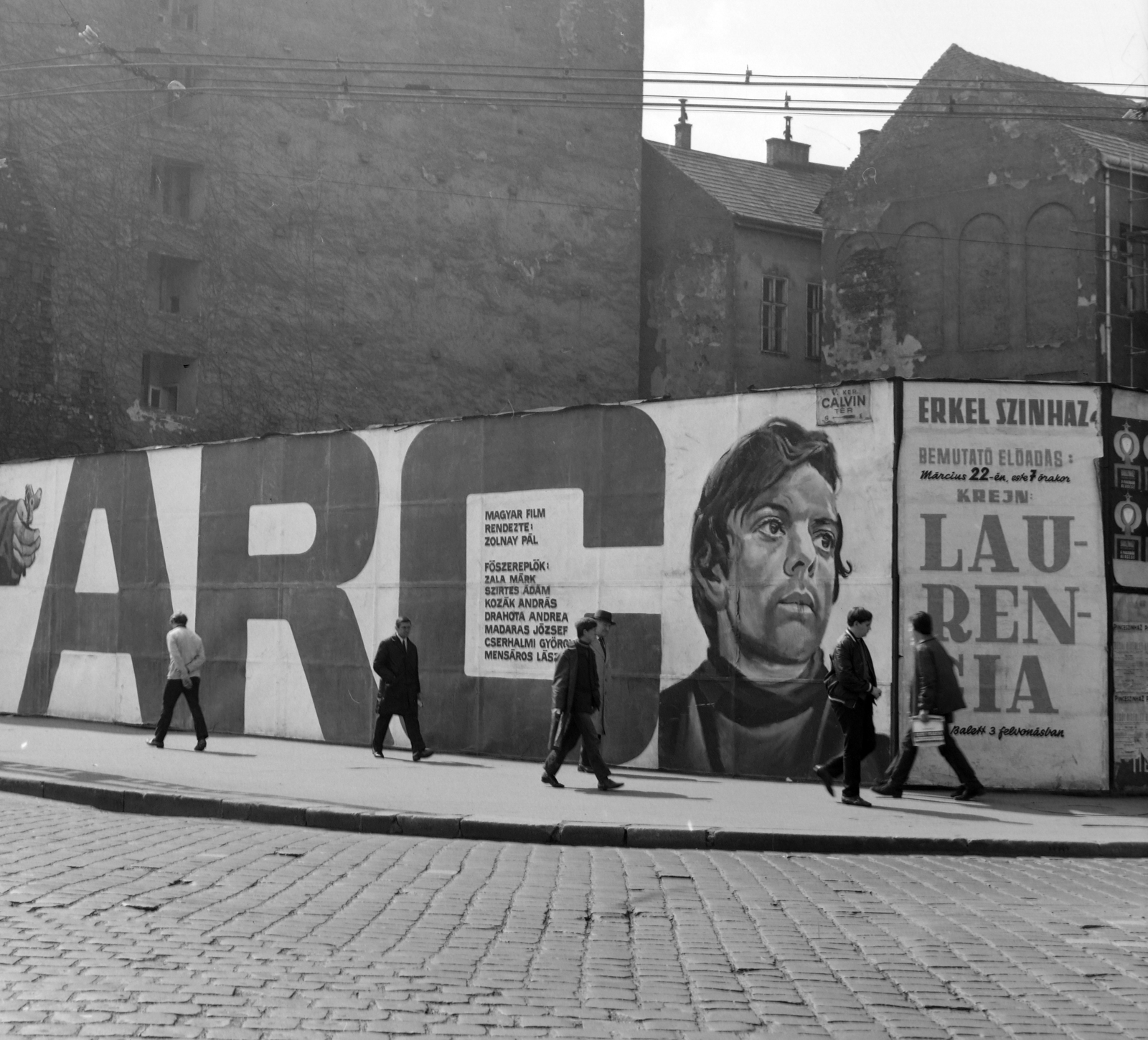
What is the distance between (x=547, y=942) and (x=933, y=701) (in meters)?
7.56

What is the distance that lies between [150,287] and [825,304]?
15936 mm

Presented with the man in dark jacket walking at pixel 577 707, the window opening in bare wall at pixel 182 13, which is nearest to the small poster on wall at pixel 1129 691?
the man in dark jacket walking at pixel 577 707

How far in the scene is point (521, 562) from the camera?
18.8 meters

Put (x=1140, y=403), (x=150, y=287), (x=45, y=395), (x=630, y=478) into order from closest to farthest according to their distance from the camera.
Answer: (x=1140, y=403) < (x=630, y=478) < (x=45, y=395) < (x=150, y=287)

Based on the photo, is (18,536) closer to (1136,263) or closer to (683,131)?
(1136,263)

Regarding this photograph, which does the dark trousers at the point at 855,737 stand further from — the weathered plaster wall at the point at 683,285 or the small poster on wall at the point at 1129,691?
the weathered plaster wall at the point at 683,285

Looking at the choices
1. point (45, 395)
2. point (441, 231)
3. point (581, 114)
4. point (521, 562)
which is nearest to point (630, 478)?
point (521, 562)

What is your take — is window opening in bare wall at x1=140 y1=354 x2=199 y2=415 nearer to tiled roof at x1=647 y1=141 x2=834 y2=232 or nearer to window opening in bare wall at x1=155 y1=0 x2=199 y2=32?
window opening in bare wall at x1=155 y1=0 x2=199 y2=32

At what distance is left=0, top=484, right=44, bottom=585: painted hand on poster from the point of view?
25.0 meters

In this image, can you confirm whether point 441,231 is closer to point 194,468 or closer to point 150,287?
point 150,287

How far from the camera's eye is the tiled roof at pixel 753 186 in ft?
137

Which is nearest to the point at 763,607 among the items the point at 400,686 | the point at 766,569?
the point at 766,569

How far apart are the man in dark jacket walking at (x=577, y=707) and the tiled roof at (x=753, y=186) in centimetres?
2743

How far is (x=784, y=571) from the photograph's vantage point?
16.6 metres
